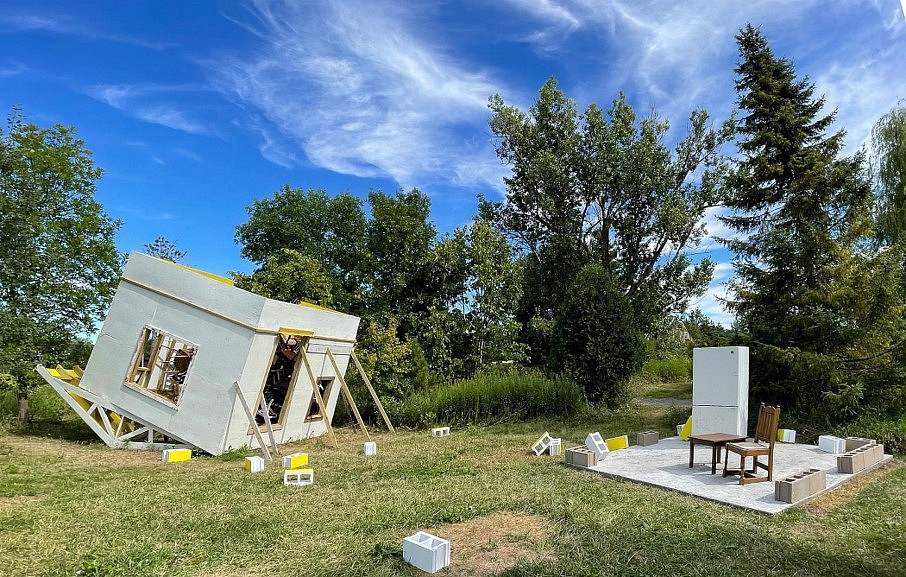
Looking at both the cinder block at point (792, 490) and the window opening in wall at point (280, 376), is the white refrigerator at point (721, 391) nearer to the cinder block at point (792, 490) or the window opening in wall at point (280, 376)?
the cinder block at point (792, 490)

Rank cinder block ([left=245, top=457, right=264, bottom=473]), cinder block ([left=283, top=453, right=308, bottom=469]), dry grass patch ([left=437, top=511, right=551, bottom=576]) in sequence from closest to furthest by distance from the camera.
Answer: dry grass patch ([left=437, top=511, right=551, bottom=576]) < cinder block ([left=245, top=457, right=264, bottom=473]) < cinder block ([left=283, top=453, right=308, bottom=469])

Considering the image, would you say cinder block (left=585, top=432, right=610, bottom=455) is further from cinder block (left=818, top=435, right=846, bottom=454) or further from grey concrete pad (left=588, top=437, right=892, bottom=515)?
cinder block (left=818, top=435, right=846, bottom=454)

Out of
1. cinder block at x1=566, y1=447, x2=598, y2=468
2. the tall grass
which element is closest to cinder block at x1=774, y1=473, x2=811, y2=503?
cinder block at x1=566, y1=447, x2=598, y2=468

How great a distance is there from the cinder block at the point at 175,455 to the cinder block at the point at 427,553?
18.3 feet

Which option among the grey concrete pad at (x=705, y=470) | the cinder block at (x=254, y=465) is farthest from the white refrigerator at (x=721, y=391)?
the cinder block at (x=254, y=465)

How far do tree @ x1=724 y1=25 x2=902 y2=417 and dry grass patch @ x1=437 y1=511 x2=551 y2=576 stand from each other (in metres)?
6.87

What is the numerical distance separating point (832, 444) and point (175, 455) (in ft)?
32.5

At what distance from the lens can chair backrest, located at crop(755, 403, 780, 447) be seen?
235 inches

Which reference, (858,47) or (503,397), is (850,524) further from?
(503,397)

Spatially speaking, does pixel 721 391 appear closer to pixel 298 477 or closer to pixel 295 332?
pixel 298 477

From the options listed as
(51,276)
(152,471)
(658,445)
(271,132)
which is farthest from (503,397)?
(51,276)

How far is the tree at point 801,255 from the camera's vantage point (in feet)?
28.7

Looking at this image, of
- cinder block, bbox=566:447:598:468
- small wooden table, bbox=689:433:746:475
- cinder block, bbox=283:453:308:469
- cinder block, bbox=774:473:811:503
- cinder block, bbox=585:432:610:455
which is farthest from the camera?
cinder block, bbox=585:432:610:455

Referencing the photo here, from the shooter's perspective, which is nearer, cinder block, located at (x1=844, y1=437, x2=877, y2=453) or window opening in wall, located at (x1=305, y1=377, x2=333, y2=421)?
cinder block, located at (x1=844, y1=437, x2=877, y2=453)
